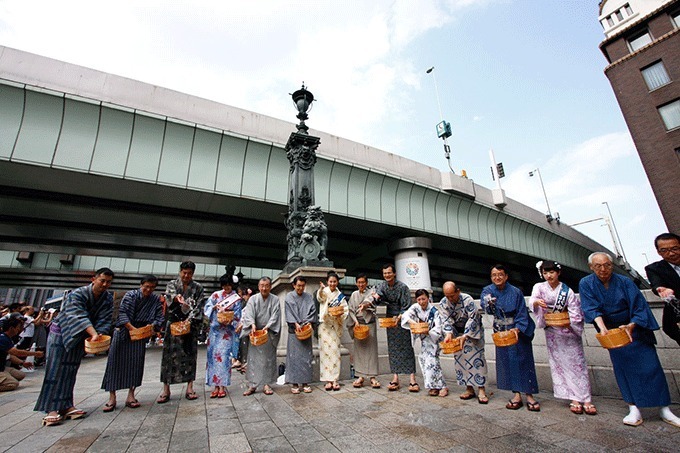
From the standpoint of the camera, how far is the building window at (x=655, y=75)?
18.2 m

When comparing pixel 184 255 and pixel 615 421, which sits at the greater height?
pixel 184 255

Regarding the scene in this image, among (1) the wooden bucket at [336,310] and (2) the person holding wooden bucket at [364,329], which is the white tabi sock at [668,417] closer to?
(2) the person holding wooden bucket at [364,329]

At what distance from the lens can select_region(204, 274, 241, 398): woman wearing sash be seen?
5.15m

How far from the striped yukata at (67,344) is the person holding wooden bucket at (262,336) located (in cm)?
205

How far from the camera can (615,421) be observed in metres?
3.39

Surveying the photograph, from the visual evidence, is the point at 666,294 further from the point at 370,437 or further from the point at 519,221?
the point at 519,221

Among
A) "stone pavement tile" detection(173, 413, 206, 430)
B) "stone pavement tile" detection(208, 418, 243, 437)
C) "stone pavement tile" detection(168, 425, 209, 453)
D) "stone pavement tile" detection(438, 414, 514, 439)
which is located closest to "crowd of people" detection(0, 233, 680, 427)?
"stone pavement tile" detection(438, 414, 514, 439)

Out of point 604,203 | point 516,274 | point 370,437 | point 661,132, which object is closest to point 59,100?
point 370,437

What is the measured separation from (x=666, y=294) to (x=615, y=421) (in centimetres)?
151

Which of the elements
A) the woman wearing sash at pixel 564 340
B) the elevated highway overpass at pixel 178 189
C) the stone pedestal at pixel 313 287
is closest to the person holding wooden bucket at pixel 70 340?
the stone pedestal at pixel 313 287

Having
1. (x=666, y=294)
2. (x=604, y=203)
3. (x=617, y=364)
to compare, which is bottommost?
(x=617, y=364)

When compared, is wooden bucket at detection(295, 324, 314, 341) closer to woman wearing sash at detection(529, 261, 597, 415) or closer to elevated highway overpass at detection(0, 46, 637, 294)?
woman wearing sash at detection(529, 261, 597, 415)

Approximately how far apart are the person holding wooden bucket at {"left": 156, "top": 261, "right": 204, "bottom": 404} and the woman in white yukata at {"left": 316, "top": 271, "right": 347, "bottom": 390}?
84.3 inches

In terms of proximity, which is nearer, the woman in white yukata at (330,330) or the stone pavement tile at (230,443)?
the stone pavement tile at (230,443)
